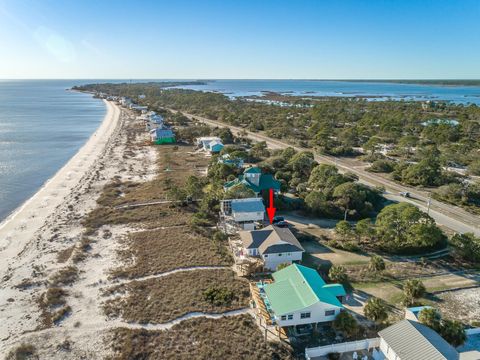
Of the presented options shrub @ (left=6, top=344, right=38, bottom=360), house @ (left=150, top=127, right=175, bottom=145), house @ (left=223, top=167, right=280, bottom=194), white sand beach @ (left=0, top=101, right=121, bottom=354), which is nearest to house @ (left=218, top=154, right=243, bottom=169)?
house @ (left=223, top=167, right=280, bottom=194)

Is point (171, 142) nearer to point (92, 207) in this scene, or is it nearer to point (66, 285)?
point (92, 207)

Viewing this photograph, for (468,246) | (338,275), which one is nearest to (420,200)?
(468,246)

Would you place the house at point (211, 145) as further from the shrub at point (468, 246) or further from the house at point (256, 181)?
the shrub at point (468, 246)

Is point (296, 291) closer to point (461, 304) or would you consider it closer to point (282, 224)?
point (461, 304)

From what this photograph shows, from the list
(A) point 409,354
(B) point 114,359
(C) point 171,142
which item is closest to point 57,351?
(B) point 114,359

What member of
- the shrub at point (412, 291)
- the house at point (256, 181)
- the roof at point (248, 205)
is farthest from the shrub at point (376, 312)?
the house at point (256, 181)
